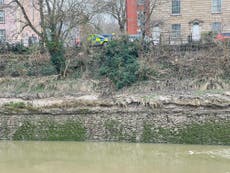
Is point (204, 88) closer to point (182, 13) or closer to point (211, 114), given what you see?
point (211, 114)

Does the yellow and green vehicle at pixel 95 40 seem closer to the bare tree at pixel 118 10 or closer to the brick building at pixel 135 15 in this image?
the bare tree at pixel 118 10

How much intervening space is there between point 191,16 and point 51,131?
1927 cm

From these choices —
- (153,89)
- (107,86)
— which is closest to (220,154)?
(153,89)

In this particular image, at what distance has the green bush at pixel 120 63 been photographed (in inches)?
Answer: 680

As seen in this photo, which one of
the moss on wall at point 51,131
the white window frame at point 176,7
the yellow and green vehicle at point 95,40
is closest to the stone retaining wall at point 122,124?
the moss on wall at point 51,131

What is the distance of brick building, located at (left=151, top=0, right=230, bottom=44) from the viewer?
3055 centimetres

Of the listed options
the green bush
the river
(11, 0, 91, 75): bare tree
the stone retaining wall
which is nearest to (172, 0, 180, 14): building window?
(11, 0, 91, 75): bare tree

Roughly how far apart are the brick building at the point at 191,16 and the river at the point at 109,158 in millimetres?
17529

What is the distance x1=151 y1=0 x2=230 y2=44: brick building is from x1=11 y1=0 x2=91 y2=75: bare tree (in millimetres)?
11307

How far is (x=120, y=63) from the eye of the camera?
1767cm

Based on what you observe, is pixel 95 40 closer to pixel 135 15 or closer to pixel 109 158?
pixel 109 158

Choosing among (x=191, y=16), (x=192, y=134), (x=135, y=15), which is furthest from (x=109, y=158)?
(x=191, y=16)

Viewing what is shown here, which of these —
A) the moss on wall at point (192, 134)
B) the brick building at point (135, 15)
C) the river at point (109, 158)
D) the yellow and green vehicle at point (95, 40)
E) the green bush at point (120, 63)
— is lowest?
the river at point (109, 158)

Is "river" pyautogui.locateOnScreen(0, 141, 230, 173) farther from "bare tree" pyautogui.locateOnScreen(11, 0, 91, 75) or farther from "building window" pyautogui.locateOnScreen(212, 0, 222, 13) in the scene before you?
"building window" pyautogui.locateOnScreen(212, 0, 222, 13)
